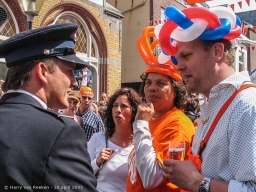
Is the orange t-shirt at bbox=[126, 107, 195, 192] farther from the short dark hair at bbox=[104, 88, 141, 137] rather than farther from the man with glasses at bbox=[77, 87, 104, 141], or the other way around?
the man with glasses at bbox=[77, 87, 104, 141]

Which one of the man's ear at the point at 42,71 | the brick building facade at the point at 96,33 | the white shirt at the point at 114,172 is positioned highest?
the brick building facade at the point at 96,33

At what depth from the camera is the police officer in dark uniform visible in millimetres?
1204

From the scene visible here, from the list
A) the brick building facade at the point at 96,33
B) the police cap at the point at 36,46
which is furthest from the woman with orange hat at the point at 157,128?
the brick building facade at the point at 96,33

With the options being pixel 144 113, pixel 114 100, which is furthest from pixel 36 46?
pixel 114 100

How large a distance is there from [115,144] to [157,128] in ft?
2.68

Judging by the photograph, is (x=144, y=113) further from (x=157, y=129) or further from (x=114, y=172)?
(x=114, y=172)

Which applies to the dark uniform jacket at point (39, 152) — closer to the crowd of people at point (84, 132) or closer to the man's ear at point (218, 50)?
the crowd of people at point (84, 132)

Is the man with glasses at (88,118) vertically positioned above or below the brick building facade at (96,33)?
below

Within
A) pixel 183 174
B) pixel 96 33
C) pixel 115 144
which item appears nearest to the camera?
pixel 183 174

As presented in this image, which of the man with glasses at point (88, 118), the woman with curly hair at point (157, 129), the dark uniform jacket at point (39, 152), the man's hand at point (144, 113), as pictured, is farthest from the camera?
the man with glasses at point (88, 118)

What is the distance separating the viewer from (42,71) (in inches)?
57.7

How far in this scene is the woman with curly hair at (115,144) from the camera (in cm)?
273

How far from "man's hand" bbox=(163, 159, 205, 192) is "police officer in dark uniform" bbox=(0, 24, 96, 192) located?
1.77 ft

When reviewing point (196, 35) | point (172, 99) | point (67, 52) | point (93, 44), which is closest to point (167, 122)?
point (172, 99)
